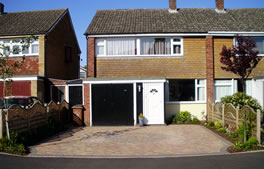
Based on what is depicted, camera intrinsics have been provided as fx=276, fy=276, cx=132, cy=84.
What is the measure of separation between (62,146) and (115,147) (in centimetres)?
196

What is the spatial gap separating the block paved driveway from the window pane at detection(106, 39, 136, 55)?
528 cm

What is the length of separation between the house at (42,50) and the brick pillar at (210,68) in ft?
30.6

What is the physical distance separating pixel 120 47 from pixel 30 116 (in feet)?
25.1

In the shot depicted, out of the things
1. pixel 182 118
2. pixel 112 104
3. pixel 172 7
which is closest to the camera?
pixel 112 104

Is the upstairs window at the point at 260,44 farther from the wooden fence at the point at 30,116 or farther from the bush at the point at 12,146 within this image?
the bush at the point at 12,146

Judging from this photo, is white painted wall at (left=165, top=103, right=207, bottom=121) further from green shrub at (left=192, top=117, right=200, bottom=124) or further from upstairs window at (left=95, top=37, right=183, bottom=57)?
upstairs window at (left=95, top=37, right=183, bottom=57)

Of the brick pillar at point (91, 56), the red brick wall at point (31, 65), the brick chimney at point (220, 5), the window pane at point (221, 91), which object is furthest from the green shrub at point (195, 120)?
the red brick wall at point (31, 65)

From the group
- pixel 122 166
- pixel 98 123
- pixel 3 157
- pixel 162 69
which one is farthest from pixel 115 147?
pixel 162 69

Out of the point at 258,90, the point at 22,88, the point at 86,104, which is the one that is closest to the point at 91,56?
the point at 86,104

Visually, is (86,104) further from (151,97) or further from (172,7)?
(172,7)

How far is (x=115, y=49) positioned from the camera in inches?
672

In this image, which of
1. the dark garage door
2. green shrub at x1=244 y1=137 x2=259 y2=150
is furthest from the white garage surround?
green shrub at x1=244 y1=137 x2=259 y2=150

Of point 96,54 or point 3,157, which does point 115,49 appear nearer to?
point 96,54

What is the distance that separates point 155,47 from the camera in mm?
17047
